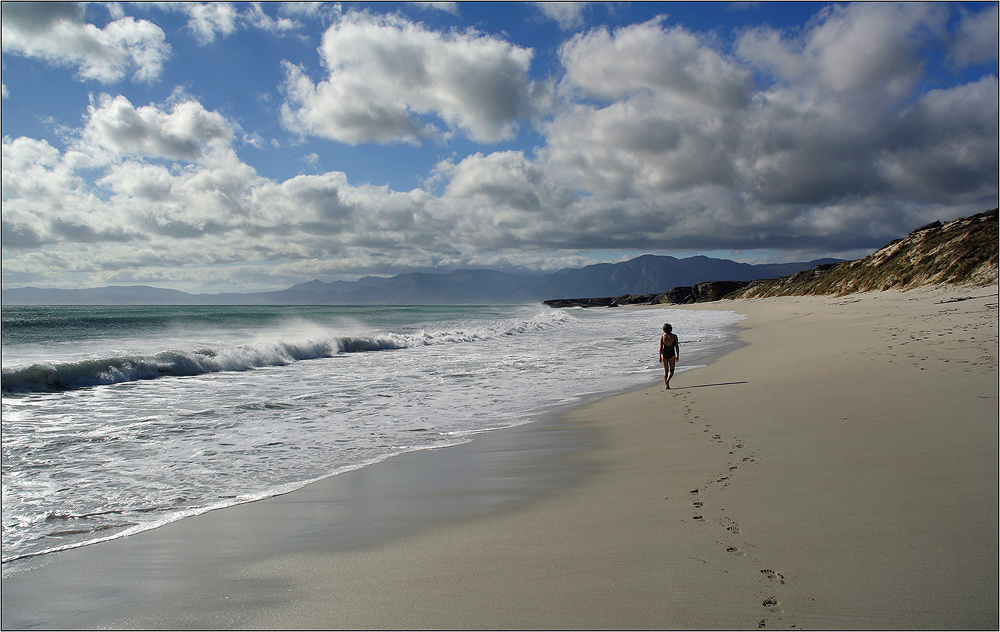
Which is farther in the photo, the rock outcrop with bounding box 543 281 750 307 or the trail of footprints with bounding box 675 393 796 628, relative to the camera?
the rock outcrop with bounding box 543 281 750 307

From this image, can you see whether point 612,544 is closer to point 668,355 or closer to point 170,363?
point 668,355

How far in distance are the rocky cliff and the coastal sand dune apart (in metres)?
34.1

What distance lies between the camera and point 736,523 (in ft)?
10.5

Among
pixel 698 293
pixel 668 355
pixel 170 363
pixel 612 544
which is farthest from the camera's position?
pixel 698 293

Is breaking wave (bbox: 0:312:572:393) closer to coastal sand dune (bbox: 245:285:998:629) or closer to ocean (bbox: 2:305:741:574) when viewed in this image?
ocean (bbox: 2:305:741:574)

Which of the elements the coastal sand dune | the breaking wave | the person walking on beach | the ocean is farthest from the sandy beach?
the breaking wave

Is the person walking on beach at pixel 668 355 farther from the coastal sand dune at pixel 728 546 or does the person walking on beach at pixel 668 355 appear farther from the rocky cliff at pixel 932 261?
the rocky cliff at pixel 932 261

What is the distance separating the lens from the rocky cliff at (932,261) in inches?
1184

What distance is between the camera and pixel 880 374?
8.20 meters

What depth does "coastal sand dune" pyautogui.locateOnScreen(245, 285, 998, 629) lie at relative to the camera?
2336mm

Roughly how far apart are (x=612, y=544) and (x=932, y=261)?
45.8 metres

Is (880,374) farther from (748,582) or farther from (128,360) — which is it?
(128,360)

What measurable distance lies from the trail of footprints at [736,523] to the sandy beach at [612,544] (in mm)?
15

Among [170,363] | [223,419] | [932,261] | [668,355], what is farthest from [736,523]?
[932,261]
